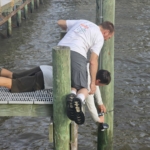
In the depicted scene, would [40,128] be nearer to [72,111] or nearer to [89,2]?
[72,111]

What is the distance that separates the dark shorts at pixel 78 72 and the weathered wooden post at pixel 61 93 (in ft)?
1.48

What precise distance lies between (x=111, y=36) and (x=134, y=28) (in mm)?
13407

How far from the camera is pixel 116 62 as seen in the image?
Result: 14.4 meters

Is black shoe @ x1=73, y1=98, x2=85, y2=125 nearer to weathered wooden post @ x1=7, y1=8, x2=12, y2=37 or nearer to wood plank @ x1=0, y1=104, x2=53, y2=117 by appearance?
wood plank @ x1=0, y1=104, x2=53, y2=117

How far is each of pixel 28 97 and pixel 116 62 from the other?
29.4 feet

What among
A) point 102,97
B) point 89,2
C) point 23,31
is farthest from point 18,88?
point 89,2

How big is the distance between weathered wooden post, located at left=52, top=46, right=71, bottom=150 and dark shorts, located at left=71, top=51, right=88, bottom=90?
0.45 metres

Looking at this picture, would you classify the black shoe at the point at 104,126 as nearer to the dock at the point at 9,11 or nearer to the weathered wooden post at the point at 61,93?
the weathered wooden post at the point at 61,93

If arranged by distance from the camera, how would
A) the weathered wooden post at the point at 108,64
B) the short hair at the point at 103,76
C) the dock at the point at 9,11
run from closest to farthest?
the short hair at the point at 103,76 → the weathered wooden post at the point at 108,64 → the dock at the point at 9,11

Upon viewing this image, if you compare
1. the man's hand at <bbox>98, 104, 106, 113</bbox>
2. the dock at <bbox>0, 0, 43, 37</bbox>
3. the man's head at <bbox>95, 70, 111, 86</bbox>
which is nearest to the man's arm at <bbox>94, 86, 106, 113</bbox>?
the man's hand at <bbox>98, 104, 106, 113</bbox>

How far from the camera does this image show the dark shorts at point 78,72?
5812mm

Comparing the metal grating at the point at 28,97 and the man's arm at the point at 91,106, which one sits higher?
the metal grating at the point at 28,97

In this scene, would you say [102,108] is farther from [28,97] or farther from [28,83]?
[28,97]

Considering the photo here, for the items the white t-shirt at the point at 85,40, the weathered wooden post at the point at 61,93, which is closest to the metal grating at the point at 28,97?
the weathered wooden post at the point at 61,93
